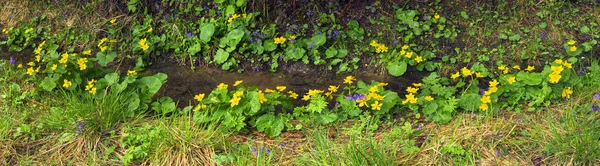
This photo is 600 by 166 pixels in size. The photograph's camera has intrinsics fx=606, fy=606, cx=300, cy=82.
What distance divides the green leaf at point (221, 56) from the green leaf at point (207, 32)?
0.12 metres

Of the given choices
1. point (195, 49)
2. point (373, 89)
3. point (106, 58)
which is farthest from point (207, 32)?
point (373, 89)

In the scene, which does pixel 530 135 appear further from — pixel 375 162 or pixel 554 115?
pixel 375 162

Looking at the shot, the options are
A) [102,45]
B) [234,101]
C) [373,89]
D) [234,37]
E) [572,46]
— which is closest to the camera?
[234,101]

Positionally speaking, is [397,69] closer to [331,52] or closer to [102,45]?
[331,52]

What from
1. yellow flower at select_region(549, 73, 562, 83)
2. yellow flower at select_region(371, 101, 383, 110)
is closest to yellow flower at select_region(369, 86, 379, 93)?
yellow flower at select_region(371, 101, 383, 110)

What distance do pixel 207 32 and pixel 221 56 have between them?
212 mm

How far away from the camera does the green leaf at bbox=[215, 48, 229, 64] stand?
14.4 feet

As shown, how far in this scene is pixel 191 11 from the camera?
4734 millimetres

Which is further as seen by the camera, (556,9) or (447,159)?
(556,9)

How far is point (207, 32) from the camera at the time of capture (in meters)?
4.46

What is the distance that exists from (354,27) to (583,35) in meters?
1.60

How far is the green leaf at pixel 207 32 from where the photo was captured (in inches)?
175

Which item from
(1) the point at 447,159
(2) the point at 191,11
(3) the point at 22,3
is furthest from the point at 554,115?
(3) the point at 22,3

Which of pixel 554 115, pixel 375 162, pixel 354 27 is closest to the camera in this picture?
pixel 375 162
